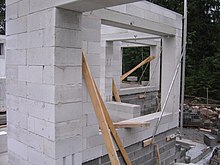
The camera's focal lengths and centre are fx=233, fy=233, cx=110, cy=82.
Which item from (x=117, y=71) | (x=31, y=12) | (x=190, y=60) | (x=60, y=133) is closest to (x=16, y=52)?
(x=31, y=12)

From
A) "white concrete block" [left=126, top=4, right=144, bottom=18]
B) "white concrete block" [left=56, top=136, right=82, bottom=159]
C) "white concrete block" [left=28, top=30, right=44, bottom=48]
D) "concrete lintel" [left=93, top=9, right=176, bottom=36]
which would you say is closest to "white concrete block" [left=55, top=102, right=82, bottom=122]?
"white concrete block" [left=56, top=136, right=82, bottom=159]

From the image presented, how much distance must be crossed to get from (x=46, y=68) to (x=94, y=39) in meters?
1.10

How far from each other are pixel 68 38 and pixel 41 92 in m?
0.68

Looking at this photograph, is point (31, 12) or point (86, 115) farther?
point (86, 115)

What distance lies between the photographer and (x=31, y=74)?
2.75m

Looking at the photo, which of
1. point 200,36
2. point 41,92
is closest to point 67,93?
point 41,92

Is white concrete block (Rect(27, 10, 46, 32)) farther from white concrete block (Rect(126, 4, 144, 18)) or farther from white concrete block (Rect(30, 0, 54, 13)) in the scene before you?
white concrete block (Rect(126, 4, 144, 18))

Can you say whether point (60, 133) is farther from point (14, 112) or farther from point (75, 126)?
point (14, 112)

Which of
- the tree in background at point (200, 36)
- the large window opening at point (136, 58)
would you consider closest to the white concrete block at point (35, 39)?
the tree in background at point (200, 36)

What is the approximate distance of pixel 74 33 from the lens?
259 centimetres

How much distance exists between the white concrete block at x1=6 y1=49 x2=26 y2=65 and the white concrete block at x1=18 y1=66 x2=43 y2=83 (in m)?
0.08

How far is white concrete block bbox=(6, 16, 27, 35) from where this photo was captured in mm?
2812

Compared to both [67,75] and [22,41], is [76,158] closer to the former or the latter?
[67,75]

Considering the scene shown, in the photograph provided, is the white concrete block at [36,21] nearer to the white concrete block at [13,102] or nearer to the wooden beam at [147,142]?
the white concrete block at [13,102]
